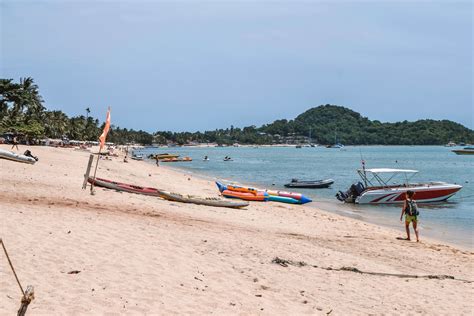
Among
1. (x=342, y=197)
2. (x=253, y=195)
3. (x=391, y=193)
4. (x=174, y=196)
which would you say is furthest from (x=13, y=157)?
(x=391, y=193)

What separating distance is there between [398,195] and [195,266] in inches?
911

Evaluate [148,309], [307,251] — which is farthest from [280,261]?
[148,309]

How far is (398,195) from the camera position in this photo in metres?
29.5

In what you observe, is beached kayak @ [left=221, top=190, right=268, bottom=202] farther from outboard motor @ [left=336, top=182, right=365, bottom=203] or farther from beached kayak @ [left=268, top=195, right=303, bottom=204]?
outboard motor @ [left=336, top=182, right=365, bottom=203]

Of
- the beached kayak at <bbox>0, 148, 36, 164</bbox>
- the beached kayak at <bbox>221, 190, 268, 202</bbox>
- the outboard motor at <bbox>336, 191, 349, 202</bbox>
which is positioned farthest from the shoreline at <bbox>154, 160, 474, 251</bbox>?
the beached kayak at <bbox>0, 148, 36, 164</bbox>

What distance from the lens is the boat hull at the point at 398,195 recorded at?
29.4 m

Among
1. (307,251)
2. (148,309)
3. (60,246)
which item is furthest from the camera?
(307,251)

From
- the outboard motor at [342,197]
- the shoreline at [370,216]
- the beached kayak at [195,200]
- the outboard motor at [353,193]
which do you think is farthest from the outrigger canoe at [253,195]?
the outboard motor at [342,197]

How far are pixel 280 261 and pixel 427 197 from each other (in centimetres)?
2380

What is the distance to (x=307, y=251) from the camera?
38.4ft

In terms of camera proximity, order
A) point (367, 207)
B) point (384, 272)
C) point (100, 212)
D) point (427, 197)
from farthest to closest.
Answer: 1. point (427, 197)
2. point (367, 207)
3. point (100, 212)
4. point (384, 272)

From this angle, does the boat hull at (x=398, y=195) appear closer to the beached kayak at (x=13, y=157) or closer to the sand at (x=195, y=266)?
the sand at (x=195, y=266)

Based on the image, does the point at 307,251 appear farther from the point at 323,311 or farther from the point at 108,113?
the point at 108,113

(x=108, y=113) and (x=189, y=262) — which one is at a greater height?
(x=108, y=113)
